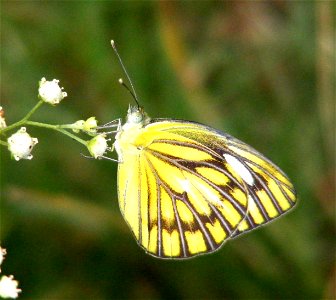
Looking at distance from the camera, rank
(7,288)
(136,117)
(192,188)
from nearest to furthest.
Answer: (7,288)
(136,117)
(192,188)

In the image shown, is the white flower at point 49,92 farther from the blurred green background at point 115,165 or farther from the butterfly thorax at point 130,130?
the blurred green background at point 115,165

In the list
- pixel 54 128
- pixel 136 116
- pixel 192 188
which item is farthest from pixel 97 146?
pixel 192 188

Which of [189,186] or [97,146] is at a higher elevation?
[189,186]

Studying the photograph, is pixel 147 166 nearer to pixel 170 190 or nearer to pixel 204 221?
pixel 170 190

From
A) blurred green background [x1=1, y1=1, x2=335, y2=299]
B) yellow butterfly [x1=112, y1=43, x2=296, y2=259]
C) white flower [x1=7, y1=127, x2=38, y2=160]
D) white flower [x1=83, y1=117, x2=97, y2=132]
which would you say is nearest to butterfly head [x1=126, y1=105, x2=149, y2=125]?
yellow butterfly [x1=112, y1=43, x2=296, y2=259]

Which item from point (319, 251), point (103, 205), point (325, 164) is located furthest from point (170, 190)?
point (325, 164)

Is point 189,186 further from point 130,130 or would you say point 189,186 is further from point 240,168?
point 130,130
